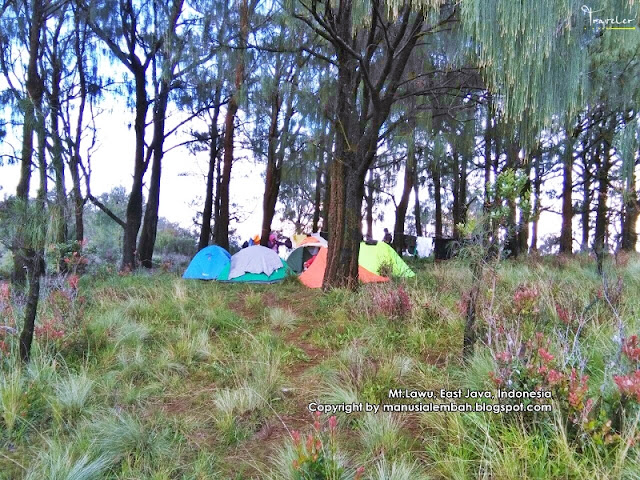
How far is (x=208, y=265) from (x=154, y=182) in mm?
4010

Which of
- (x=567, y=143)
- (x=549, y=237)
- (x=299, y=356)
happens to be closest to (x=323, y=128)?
(x=299, y=356)

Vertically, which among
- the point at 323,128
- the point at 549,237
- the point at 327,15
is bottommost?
the point at 549,237

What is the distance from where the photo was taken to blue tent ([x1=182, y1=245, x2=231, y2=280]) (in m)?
8.27

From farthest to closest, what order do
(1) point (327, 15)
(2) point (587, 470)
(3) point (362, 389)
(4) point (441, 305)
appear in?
(1) point (327, 15) < (4) point (441, 305) < (3) point (362, 389) < (2) point (587, 470)

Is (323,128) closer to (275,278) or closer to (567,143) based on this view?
(275,278)

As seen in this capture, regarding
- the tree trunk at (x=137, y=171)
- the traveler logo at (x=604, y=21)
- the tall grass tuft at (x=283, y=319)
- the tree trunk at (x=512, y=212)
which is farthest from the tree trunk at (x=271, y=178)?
the traveler logo at (x=604, y=21)

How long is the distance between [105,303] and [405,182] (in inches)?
430

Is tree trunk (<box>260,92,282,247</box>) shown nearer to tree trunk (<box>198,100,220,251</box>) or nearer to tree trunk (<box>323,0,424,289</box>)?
tree trunk (<box>198,100,220,251</box>)

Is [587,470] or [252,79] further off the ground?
[252,79]

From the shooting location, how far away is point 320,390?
2.69 m

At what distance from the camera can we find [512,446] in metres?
1.80

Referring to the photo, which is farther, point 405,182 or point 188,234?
point 188,234

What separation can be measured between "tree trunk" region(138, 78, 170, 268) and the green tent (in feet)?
20.4

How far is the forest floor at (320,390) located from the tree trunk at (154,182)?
6745mm
